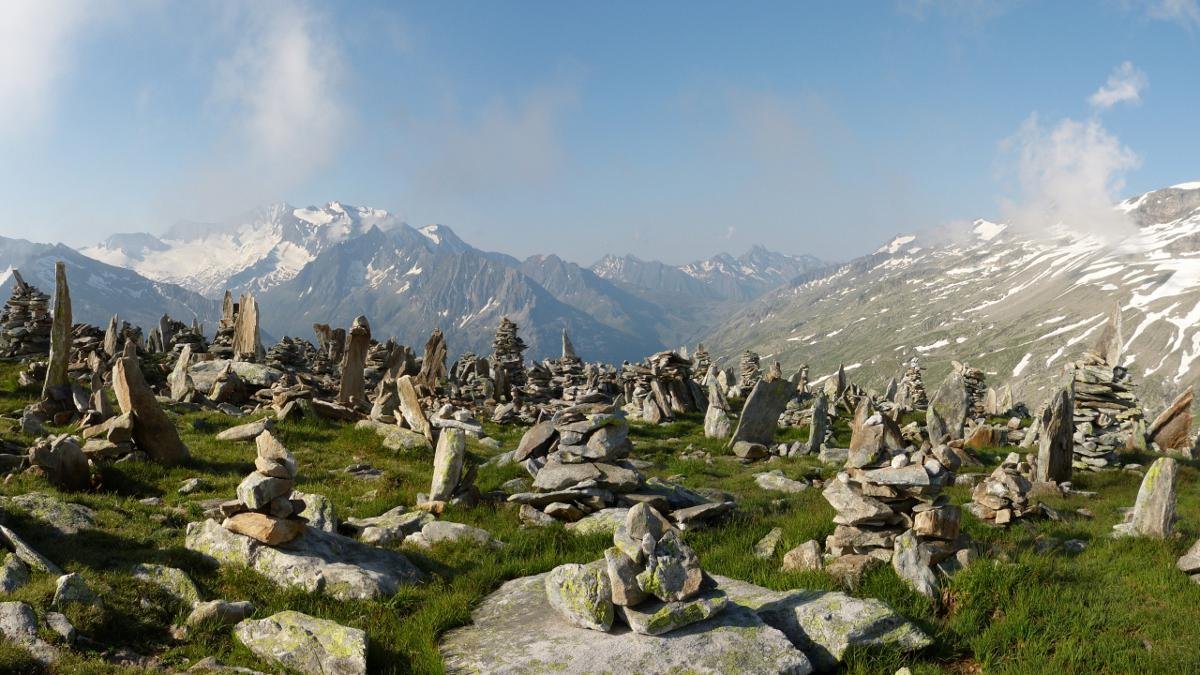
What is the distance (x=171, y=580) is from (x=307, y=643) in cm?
284

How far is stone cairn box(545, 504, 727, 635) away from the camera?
8094 millimetres

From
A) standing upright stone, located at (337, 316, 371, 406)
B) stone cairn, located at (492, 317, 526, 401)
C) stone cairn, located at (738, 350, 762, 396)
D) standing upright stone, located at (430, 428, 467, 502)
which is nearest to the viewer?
standing upright stone, located at (430, 428, 467, 502)

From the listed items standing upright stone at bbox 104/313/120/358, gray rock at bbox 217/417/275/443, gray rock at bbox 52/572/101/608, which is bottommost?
gray rock at bbox 52/572/101/608

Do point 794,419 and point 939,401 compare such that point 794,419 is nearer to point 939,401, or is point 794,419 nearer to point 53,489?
point 939,401

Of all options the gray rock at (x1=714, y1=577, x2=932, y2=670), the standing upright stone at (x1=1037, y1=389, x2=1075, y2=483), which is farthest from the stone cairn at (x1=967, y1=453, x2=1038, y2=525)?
the gray rock at (x1=714, y1=577, x2=932, y2=670)

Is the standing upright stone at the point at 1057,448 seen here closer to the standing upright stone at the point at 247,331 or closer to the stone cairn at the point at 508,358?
the stone cairn at the point at 508,358

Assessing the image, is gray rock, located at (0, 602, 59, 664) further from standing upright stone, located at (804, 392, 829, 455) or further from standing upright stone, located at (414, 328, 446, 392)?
standing upright stone, located at (414, 328, 446, 392)

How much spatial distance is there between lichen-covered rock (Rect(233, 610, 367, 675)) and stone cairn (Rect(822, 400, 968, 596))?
766cm

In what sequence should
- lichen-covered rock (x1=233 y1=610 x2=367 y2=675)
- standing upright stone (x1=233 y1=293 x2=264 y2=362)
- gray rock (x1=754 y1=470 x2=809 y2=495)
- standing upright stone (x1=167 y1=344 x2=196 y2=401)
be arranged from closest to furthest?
lichen-covered rock (x1=233 y1=610 x2=367 y2=675)
gray rock (x1=754 y1=470 x2=809 y2=495)
standing upright stone (x1=167 y1=344 x2=196 y2=401)
standing upright stone (x1=233 y1=293 x2=264 y2=362)

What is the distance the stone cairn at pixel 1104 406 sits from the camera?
26.7m

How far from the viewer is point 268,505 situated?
10.5m

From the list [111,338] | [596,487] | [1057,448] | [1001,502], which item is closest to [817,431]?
[1057,448]

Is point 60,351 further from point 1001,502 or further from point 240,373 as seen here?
point 1001,502

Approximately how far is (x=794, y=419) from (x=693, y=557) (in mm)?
29711
